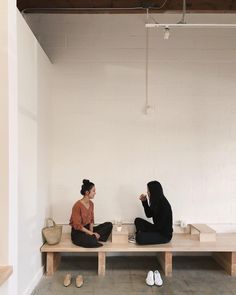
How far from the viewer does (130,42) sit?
5035 millimetres

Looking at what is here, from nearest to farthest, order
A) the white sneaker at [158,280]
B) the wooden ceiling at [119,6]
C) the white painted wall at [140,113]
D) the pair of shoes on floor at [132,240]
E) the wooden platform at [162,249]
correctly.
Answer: the white sneaker at [158,280] → the wooden platform at [162,249] → the pair of shoes on floor at [132,240] → the wooden ceiling at [119,6] → the white painted wall at [140,113]

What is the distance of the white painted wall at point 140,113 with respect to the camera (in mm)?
4980

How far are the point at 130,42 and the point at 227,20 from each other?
1.48 metres

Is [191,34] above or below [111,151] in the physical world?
above

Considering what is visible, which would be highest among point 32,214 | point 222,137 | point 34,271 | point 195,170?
point 222,137

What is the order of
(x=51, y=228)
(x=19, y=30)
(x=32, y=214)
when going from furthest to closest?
(x=51, y=228)
(x=32, y=214)
(x=19, y=30)

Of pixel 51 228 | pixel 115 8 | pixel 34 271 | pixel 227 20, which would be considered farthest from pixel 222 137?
pixel 34 271

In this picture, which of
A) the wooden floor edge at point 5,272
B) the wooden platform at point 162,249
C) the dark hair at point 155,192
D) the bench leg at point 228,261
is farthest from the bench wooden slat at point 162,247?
the wooden floor edge at point 5,272

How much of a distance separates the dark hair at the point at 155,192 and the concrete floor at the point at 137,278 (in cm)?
85

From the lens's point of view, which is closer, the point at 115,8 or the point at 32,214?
the point at 32,214

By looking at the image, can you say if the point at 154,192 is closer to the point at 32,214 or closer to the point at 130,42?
the point at 32,214

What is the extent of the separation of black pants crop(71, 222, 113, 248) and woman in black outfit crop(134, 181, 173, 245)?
423 millimetres

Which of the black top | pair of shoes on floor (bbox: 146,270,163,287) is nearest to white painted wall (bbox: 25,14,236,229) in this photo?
the black top

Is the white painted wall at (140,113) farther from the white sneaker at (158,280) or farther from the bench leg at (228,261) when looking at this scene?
the white sneaker at (158,280)
